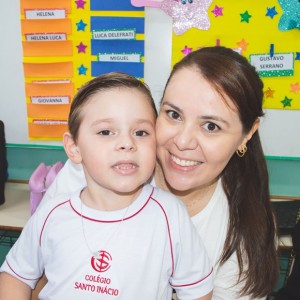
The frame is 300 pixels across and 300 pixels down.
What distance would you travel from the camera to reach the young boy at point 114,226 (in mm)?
986

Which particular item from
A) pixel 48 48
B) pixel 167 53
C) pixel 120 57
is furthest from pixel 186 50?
pixel 48 48

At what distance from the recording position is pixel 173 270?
103cm

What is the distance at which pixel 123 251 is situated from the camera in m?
1.01

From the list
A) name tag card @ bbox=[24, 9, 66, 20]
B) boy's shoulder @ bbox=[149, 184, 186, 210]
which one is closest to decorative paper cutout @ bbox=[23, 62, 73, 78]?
name tag card @ bbox=[24, 9, 66, 20]

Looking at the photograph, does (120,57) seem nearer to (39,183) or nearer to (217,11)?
(217,11)

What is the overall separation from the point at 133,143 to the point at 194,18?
130cm

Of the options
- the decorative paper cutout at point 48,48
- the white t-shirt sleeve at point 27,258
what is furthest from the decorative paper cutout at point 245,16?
the white t-shirt sleeve at point 27,258

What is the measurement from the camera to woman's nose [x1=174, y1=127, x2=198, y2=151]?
3.69 feet

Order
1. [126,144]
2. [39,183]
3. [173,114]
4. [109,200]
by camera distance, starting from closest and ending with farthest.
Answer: [126,144] → [109,200] → [173,114] → [39,183]

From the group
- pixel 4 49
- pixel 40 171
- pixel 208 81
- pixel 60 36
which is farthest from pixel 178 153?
pixel 4 49

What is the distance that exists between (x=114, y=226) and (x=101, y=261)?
0.10 meters

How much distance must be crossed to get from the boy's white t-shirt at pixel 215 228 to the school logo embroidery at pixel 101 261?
361mm

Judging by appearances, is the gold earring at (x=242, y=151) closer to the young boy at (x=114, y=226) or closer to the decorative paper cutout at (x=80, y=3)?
the young boy at (x=114, y=226)

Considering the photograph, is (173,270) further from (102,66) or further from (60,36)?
(60,36)
